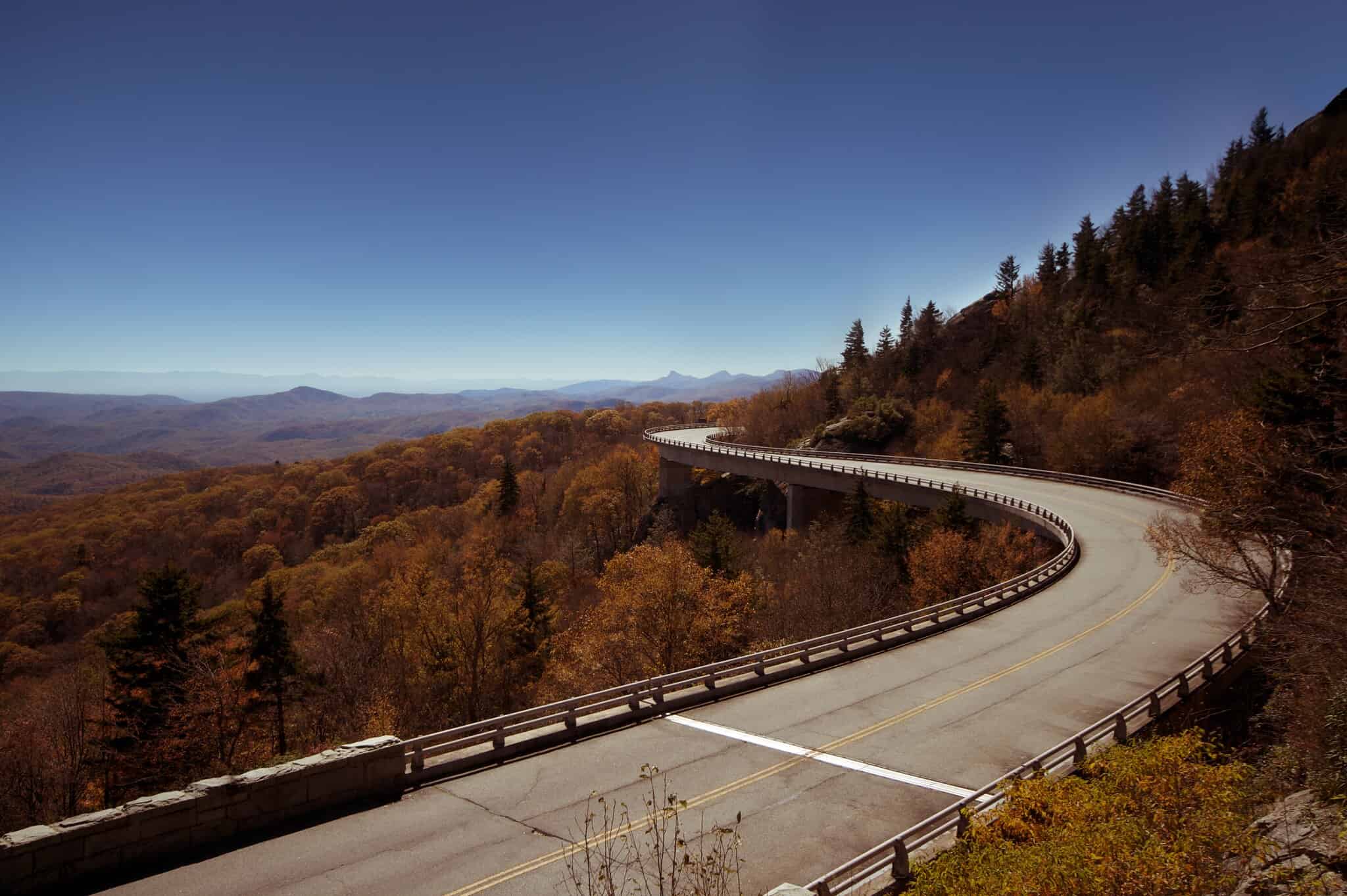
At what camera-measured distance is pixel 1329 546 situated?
12.0m

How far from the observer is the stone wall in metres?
8.25

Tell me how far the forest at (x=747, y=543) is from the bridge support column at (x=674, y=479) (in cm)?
230

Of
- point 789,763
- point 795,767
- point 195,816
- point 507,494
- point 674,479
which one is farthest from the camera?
point 507,494

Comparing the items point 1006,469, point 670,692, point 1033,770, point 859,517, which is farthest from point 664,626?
point 1006,469

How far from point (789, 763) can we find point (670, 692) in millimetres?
4063

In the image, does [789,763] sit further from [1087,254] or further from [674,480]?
[1087,254]

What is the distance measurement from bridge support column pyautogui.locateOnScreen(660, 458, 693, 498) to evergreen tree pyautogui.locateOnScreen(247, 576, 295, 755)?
47.6 metres

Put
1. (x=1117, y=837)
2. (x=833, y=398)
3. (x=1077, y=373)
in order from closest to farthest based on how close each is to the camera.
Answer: (x=1117, y=837)
(x=1077, y=373)
(x=833, y=398)

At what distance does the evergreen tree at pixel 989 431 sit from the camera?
54844 mm

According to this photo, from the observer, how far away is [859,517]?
4466cm

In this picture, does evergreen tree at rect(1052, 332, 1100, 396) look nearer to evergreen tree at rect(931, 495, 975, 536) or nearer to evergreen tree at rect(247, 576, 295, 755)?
evergreen tree at rect(931, 495, 975, 536)

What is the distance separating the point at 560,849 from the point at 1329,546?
14.3 m

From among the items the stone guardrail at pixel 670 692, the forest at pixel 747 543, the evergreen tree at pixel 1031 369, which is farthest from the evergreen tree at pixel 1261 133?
the stone guardrail at pixel 670 692

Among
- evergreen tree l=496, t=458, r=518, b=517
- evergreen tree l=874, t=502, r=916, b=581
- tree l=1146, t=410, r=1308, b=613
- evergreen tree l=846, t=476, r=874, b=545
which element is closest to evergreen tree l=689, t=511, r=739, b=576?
evergreen tree l=874, t=502, r=916, b=581
